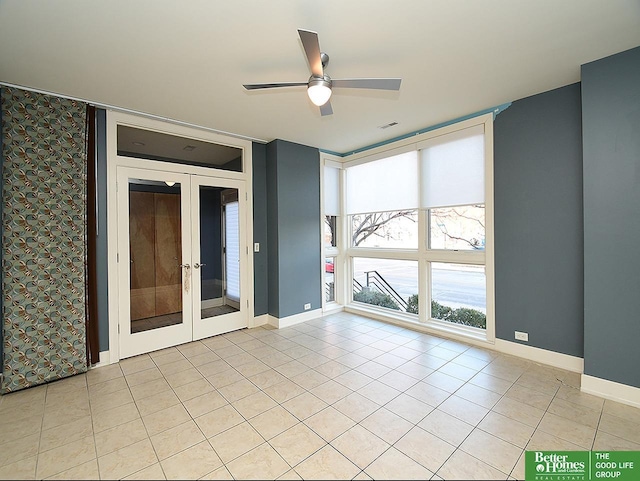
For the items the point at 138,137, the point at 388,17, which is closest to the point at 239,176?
the point at 138,137

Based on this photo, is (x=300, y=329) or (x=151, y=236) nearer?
(x=151, y=236)

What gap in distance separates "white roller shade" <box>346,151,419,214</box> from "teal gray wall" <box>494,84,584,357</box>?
1.20m

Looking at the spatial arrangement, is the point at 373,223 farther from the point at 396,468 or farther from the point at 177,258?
the point at 396,468

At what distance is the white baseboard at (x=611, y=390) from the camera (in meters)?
2.40

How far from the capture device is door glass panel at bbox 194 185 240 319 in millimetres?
4059

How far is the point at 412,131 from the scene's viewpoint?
425 centimetres

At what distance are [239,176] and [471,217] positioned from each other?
11.0 ft

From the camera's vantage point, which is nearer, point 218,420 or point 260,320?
point 218,420

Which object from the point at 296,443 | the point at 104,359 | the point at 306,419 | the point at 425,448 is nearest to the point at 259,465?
the point at 296,443

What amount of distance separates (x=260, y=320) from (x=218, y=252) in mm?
1283

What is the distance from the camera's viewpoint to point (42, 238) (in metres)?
2.86

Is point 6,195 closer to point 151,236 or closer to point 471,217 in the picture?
point 151,236

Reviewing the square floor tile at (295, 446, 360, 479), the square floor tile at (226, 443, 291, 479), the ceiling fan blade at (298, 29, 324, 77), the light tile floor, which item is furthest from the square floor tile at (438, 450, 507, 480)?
the ceiling fan blade at (298, 29, 324, 77)

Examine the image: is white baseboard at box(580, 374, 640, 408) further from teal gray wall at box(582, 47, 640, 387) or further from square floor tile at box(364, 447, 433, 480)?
square floor tile at box(364, 447, 433, 480)
